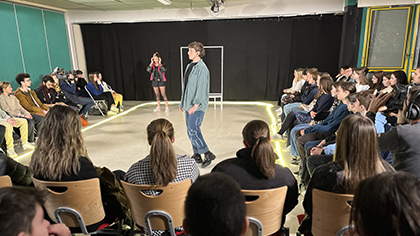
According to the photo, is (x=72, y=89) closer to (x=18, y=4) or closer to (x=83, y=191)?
(x=18, y=4)

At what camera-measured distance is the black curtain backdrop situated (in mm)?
7191

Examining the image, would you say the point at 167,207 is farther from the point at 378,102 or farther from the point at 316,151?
the point at 378,102

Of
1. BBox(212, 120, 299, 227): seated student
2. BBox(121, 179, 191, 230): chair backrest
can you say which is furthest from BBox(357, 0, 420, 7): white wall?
BBox(121, 179, 191, 230): chair backrest

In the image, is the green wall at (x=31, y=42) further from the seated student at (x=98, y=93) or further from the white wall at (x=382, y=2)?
the white wall at (x=382, y=2)

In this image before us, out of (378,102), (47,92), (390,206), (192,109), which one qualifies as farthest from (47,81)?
(390,206)

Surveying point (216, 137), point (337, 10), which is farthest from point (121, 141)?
point (337, 10)

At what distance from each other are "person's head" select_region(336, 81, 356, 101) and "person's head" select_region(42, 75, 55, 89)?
190 inches

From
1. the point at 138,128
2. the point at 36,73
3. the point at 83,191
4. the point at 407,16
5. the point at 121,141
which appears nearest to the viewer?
the point at 83,191

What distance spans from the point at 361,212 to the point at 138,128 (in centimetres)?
473

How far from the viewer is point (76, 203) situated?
151cm

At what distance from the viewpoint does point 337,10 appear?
660 centimetres

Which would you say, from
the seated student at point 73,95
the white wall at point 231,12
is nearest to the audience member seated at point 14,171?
the seated student at point 73,95

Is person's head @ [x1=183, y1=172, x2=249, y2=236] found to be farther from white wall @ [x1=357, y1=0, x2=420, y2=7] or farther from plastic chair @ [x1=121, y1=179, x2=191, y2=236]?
white wall @ [x1=357, y1=0, x2=420, y2=7]

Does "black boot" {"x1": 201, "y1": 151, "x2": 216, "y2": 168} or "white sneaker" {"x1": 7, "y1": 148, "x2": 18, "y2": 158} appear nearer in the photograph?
"black boot" {"x1": 201, "y1": 151, "x2": 216, "y2": 168}
